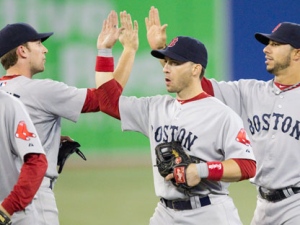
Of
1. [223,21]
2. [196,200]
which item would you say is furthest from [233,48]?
[196,200]

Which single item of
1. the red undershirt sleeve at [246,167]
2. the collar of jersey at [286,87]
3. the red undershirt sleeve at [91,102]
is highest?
the red undershirt sleeve at [91,102]

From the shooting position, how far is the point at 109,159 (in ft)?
46.1

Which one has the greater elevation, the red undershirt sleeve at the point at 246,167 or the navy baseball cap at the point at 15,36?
the navy baseball cap at the point at 15,36

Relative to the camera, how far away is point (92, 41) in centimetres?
1403

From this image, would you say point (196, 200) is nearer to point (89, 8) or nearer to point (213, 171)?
point (213, 171)

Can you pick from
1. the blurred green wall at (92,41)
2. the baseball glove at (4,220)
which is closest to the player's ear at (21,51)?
the baseball glove at (4,220)

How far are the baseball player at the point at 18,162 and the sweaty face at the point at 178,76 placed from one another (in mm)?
1171

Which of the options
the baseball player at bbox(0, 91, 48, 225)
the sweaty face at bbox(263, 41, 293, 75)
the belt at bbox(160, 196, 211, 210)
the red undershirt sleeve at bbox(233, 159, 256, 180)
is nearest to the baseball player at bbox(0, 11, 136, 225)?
the baseball player at bbox(0, 91, 48, 225)

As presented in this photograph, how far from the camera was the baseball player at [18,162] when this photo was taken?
17.1 ft

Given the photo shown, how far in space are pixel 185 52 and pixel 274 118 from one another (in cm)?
95

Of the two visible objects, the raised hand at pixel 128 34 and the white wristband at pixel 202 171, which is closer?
the white wristband at pixel 202 171

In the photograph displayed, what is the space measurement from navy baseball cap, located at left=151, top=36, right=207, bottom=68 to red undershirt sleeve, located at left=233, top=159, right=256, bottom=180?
777 millimetres

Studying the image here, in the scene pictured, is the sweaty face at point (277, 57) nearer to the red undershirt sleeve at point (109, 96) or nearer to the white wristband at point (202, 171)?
the red undershirt sleeve at point (109, 96)

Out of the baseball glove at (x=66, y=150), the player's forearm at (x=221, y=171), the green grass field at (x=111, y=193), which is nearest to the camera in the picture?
the player's forearm at (x=221, y=171)
